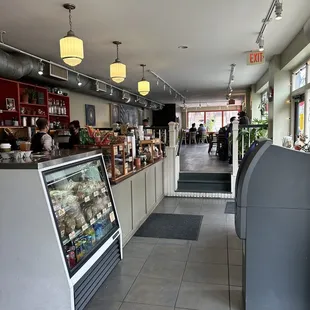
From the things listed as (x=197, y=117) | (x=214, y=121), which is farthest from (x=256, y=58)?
(x=197, y=117)

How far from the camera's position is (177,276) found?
9.73 ft

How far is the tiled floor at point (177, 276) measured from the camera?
2.52 m

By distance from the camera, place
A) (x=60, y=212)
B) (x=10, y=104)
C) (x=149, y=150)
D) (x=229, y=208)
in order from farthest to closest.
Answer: (x=10, y=104) < (x=149, y=150) < (x=229, y=208) < (x=60, y=212)

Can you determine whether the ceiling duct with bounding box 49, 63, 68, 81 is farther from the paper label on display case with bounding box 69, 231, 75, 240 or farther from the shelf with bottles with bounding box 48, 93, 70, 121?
the paper label on display case with bounding box 69, 231, 75, 240

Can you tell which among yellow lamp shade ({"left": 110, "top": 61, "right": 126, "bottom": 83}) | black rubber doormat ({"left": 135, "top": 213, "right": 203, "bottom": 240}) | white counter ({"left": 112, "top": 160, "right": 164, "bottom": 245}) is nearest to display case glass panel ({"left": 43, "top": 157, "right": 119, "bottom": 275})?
white counter ({"left": 112, "top": 160, "right": 164, "bottom": 245})

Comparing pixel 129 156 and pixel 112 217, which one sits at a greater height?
pixel 129 156

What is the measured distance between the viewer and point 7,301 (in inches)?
87.1

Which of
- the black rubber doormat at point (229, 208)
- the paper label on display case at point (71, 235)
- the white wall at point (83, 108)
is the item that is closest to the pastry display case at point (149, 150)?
the black rubber doormat at point (229, 208)

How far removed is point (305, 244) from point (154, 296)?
136 centimetres

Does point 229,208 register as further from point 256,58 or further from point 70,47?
point 70,47

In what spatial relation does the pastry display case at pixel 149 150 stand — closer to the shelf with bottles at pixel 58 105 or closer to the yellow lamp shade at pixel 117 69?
the yellow lamp shade at pixel 117 69

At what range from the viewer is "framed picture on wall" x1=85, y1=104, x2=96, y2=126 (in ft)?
32.7

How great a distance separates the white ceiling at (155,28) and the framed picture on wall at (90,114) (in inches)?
118

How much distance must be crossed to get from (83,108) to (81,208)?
7585mm
